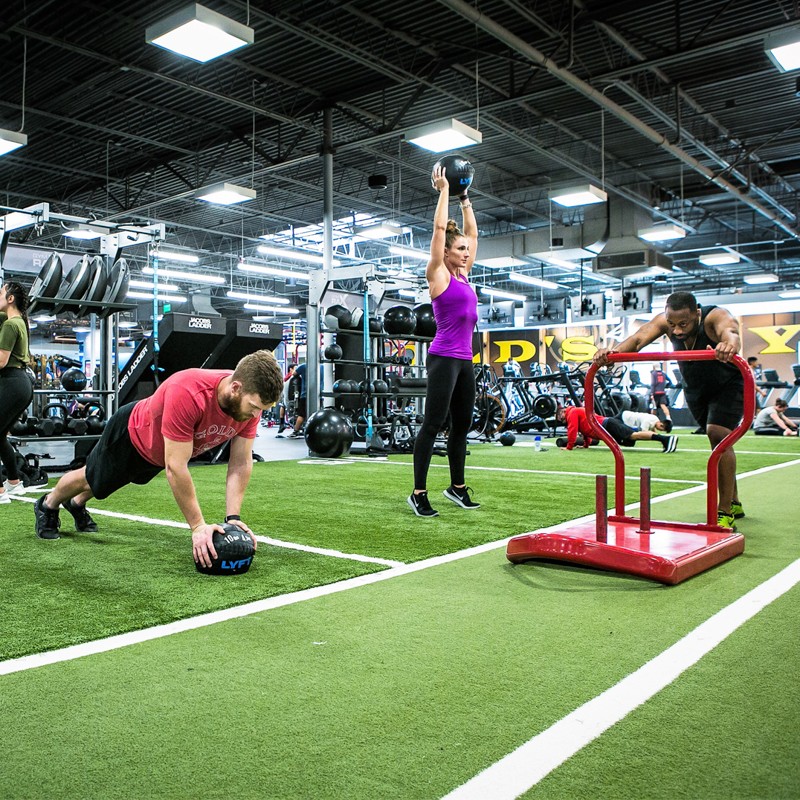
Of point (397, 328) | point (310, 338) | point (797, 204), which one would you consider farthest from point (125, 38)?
point (797, 204)

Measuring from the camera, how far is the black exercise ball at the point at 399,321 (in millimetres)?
8953

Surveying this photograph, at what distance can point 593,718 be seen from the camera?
150cm

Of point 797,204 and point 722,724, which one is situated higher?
point 797,204

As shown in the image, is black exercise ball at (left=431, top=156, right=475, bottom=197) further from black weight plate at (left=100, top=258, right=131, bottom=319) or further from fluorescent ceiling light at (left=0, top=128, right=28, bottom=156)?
fluorescent ceiling light at (left=0, top=128, right=28, bottom=156)

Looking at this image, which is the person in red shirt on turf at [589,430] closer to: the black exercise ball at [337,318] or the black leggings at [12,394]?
the black exercise ball at [337,318]

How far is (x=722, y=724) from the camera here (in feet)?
4.82

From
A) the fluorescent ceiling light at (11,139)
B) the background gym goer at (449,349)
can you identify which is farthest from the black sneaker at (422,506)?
the fluorescent ceiling light at (11,139)

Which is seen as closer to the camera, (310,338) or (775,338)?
(310,338)

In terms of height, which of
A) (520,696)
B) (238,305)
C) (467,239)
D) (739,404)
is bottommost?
(520,696)

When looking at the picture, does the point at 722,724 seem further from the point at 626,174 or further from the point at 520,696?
the point at 626,174

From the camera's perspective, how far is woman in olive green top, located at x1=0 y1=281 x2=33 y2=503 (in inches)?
166

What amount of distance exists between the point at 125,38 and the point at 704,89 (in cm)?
867

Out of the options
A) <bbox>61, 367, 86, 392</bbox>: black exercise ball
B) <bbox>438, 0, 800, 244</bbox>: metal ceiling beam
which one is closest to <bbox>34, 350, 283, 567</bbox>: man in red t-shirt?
<bbox>61, 367, 86, 392</bbox>: black exercise ball

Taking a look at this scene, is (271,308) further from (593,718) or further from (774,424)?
(593,718)
